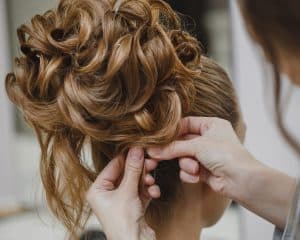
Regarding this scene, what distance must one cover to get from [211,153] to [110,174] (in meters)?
0.21

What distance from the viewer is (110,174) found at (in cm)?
111

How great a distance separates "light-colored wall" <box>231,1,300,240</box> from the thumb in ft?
1.11

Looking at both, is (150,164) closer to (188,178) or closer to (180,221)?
(188,178)

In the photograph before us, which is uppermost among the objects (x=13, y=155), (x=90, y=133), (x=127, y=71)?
(x=127, y=71)

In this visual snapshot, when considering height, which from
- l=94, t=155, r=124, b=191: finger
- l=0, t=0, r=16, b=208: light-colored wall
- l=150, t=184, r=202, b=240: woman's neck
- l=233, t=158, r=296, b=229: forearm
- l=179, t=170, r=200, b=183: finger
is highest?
l=94, t=155, r=124, b=191: finger

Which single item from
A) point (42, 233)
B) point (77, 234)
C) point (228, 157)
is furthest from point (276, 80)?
point (42, 233)

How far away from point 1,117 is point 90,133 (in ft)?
4.02

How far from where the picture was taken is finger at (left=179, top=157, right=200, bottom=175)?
1074mm

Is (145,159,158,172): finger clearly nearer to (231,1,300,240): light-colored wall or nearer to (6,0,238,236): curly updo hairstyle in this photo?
(6,0,238,236): curly updo hairstyle

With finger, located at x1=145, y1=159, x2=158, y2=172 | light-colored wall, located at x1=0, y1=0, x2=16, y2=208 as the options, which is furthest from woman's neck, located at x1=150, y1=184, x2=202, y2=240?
light-colored wall, located at x1=0, y1=0, x2=16, y2=208

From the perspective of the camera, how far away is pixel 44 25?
1.07 m

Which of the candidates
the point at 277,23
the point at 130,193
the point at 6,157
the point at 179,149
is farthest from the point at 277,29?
the point at 6,157

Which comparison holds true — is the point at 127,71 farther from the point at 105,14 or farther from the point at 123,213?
the point at 123,213

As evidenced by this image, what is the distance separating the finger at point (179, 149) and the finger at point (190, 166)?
11 millimetres
